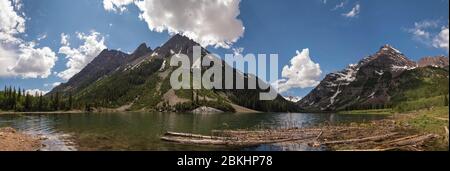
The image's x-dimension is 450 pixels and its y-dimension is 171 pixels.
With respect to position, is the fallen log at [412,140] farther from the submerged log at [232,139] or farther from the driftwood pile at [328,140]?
the submerged log at [232,139]

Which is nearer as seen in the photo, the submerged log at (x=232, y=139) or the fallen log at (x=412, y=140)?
the fallen log at (x=412, y=140)

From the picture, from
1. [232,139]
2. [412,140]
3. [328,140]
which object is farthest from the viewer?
[232,139]

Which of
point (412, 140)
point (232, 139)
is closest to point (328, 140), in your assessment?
point (412, 140)

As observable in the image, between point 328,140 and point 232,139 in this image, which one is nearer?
point 328,140

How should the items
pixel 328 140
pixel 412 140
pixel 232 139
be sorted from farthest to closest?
pixel 232 139 → pixel 328 140 → pixel 412 140

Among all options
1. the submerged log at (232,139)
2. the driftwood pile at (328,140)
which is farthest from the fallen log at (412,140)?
the submerged log at (232,139)

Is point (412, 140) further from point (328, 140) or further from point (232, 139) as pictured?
point (232, 139)

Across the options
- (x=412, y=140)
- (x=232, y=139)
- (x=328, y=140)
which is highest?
(x=412, y=140)

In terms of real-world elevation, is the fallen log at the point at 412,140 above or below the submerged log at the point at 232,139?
above

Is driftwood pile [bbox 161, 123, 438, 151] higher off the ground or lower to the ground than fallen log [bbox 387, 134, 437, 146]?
lower

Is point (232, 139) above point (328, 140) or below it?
above

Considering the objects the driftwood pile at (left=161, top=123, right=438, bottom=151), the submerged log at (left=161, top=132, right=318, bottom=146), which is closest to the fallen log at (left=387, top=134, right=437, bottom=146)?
the driftwood pile at (left=161, top=123, right=438, bottom=151)

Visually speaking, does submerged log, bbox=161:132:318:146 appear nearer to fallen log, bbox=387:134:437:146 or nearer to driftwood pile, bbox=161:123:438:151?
driftwood pile, bbox=161:123:438:151
